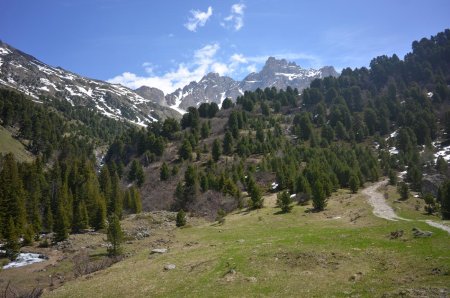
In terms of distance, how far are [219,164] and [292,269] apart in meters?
95.8

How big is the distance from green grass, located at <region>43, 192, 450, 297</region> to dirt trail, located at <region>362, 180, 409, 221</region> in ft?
53.5

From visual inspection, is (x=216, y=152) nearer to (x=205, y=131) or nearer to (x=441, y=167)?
(x=205, y=131)

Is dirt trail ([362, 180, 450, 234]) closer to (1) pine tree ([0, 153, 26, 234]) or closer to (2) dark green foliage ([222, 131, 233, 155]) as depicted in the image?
(2) dark green foliage ([222, 131, 233, 155])

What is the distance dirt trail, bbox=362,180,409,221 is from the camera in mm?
51297

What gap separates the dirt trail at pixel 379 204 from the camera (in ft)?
168

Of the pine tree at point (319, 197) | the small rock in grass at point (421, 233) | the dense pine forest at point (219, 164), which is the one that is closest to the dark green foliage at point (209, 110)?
the dense pine forest at point (219, 164)

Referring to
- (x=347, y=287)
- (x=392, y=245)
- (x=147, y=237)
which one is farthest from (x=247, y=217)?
(x=347, y=287)

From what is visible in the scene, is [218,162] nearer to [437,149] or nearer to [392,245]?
[437,149]

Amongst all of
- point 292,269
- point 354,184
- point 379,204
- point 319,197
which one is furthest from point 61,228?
point 354,184

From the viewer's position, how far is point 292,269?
2750cm

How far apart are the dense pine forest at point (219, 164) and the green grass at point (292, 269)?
16642 millimetres

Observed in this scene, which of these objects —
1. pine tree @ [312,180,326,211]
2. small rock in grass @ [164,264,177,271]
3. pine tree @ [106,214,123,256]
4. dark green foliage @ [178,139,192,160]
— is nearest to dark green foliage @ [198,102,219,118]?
dark green foliage @ [178,139,192,160]

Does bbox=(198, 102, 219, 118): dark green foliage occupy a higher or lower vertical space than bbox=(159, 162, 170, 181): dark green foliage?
higher

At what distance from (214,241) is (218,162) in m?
80.1
